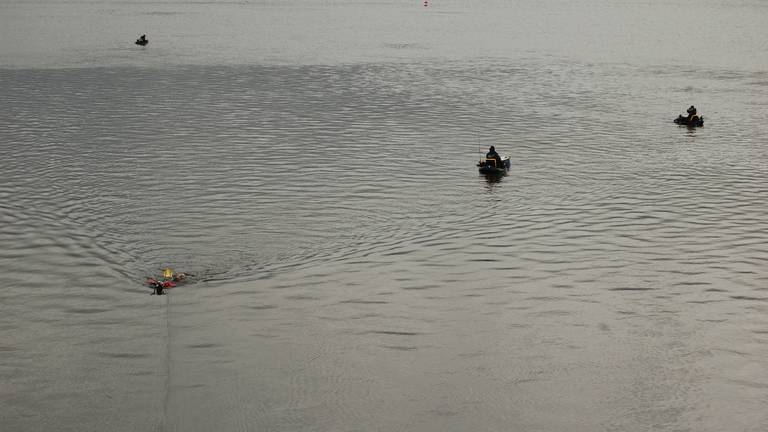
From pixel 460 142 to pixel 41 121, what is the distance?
3282 centimetres

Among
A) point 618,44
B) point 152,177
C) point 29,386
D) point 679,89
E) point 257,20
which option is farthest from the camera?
point 257,20

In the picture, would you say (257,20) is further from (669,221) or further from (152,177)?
(669,221)

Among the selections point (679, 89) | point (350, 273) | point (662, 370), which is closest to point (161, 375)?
point (350, 273)

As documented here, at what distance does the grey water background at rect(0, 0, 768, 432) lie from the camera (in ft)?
88.8

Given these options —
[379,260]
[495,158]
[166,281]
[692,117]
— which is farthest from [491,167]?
[692,117]

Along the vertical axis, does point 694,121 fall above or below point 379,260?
above

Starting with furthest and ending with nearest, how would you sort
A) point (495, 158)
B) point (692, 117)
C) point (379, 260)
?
1. point (692, 117)
2. point (495, 158)
3. point (379, 260)

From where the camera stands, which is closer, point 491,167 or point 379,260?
point 379,260

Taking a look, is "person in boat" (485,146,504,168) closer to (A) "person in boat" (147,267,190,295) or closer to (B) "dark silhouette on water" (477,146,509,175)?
(B) "dark silhouette on water" (477,146,509,175)

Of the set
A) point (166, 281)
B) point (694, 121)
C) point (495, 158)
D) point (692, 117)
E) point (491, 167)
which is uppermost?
point (692, 117)

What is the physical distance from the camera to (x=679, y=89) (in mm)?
89938

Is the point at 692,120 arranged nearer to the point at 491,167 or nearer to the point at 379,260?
the point at 491,167

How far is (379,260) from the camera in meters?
38.4

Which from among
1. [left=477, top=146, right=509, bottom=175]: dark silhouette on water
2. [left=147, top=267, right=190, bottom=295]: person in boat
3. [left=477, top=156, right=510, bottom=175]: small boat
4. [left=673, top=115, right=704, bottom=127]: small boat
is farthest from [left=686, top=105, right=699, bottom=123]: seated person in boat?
[left=147, top=267, right=190, bottom=295]: person in boat
